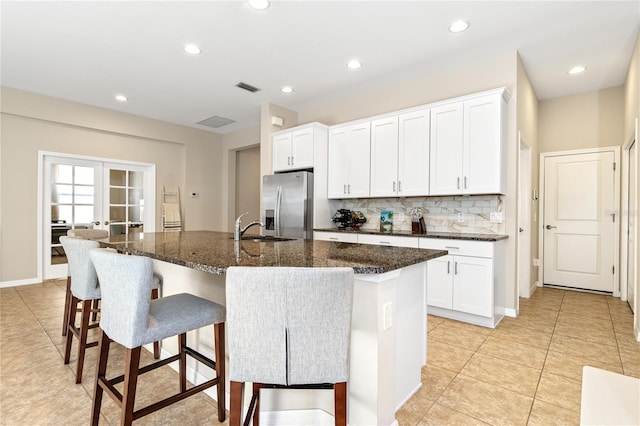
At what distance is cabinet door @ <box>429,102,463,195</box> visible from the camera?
11.1ft

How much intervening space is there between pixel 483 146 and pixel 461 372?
2.15m

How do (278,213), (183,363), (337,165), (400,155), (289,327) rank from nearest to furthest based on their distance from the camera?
(289,327), (183,363), (400,155), (337,165), (278,213)

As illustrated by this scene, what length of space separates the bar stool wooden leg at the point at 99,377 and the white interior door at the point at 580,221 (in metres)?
5.40

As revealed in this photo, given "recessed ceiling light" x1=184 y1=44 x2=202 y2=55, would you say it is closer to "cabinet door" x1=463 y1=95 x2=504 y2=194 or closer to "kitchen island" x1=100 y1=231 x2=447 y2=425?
"kitchen island" x1=100 y1=231 x2=447 y2=425

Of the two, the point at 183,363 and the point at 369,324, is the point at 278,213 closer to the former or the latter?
the point at 183,363

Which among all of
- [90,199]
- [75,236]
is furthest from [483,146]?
[90,199]

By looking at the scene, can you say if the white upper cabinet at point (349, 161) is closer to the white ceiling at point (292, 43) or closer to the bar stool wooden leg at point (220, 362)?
the white ceiling at point (292, 43)

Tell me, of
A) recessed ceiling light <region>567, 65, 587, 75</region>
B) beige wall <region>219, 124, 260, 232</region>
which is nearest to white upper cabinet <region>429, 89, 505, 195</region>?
recessed ceiling light <region>567, 65, 587, 75</region>

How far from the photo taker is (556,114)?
15.1 ft

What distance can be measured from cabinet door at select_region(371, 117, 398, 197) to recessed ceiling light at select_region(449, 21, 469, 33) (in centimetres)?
113

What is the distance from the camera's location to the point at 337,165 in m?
4.49

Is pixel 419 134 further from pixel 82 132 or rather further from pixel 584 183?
pixel 82 132

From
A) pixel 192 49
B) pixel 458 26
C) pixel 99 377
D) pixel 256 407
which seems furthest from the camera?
pixel 192 49

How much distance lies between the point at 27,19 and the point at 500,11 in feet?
13.3
